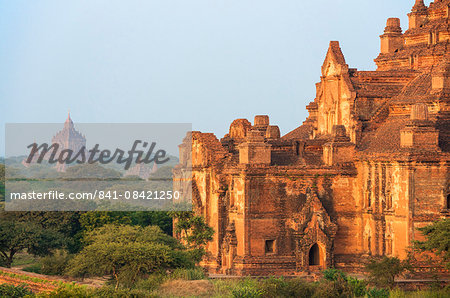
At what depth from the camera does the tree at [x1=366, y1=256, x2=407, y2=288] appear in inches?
1864

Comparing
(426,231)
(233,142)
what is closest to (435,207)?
(426,231)

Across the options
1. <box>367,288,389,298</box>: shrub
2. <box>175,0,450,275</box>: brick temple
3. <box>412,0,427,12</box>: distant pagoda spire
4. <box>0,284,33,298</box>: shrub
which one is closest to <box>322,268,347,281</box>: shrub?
<box>367,288,389,298</box>: shrub

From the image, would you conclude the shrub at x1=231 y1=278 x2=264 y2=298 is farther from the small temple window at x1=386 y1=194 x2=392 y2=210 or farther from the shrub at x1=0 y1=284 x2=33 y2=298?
the shrub at x1=0 y1=284 x2=33 y2=298

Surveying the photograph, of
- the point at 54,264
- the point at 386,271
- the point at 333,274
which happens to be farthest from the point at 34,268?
the point at 386,271

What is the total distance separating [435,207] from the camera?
48.8 meters

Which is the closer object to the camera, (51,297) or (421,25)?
(51,297)

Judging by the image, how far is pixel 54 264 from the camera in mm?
56438

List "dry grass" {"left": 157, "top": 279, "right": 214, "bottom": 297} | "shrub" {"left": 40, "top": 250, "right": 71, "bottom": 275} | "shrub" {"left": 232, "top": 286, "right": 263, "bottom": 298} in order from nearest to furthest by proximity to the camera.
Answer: "shrub" {"left": 232, "top": 286, "right": 263, "bottom": 298}
"dry grass" {"left": 157, "top": 279, "right": 214, "bottom": 297}
"shrub" {"left": 40, "top": 250, "right": 71, "bottom": 275}

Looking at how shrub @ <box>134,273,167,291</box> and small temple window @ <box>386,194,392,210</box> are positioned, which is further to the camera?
small temple window @ <box>386,194,392,210</box>

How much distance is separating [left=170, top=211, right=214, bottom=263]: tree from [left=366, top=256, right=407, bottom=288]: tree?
1097cm

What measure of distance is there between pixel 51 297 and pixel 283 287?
37.3 ft

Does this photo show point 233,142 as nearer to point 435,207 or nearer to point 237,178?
point 237,178

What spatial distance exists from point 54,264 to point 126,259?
389 inches

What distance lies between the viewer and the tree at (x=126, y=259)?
157 feet
